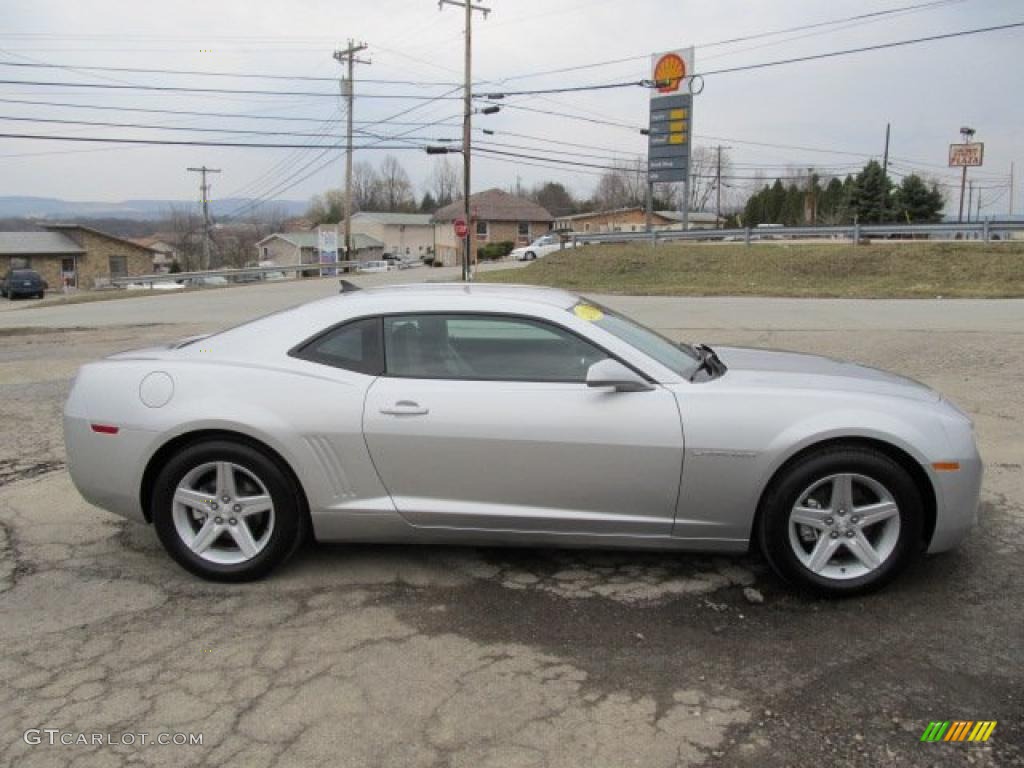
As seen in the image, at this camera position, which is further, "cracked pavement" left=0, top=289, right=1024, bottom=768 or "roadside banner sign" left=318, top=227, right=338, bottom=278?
"roadside banner sign" left=318, top=227, right=338, bottom=278

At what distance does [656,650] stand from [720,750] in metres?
0.64

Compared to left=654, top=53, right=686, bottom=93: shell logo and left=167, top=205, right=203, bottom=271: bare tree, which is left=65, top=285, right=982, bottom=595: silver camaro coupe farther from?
left=167, top=205, right=203, bottom=271: bare tree

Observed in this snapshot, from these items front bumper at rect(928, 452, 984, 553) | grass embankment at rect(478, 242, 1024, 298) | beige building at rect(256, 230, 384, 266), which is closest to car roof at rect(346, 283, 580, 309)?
front bumper at rect(928, 452, 984, 553)

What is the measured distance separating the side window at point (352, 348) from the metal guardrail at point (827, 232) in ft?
92.5

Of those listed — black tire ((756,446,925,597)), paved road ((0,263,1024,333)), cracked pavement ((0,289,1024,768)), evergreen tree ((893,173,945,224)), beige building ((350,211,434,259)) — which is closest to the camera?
cracked pavement ((0,289,1024,768))

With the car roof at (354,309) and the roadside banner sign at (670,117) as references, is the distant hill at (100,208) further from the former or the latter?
the car roof at (354,309)

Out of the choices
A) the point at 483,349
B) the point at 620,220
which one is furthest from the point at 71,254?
the point at 483,349

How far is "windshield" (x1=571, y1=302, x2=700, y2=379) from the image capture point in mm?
3855

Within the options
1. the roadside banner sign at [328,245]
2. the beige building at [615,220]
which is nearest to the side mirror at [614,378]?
the roadside banner sign at [328,245]

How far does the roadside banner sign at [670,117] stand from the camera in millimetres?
37625

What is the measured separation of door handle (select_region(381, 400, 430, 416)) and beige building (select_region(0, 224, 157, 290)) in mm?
64688

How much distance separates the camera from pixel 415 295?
400 centimetres

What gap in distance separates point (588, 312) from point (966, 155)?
178 ft

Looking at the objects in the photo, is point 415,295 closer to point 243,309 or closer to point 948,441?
point 948,441
